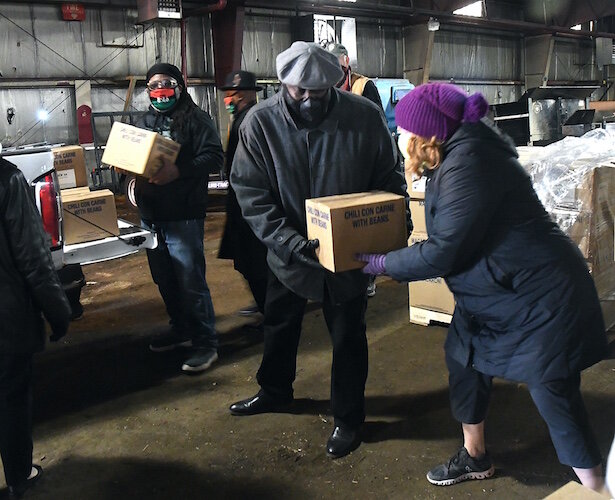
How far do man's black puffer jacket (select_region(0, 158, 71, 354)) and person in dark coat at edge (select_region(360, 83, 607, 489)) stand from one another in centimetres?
132

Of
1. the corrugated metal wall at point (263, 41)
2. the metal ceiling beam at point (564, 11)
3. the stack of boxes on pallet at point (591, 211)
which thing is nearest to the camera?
the stack of boxes on pallet at point (591, 211)

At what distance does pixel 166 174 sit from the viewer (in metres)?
3.17

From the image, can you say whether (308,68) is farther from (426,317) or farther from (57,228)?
(426,317)

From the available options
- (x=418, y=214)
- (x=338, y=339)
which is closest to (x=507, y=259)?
(x=338, y=339)

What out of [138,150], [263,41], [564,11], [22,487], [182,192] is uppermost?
[564,11]

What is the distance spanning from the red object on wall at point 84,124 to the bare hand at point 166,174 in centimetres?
812

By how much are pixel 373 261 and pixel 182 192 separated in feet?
4.79

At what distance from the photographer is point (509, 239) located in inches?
73.6

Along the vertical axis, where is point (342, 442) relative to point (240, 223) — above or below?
below

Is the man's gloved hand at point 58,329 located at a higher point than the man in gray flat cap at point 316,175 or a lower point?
lower

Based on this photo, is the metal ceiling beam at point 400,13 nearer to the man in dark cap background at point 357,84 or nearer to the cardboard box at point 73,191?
the man in dark cap background at point 357,84

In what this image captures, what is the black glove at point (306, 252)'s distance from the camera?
235cm

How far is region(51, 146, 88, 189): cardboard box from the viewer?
12.2 ft

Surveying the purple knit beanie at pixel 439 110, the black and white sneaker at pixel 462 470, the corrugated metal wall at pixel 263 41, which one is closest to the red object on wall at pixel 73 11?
the corrugated metal wall at pixel 263 41
